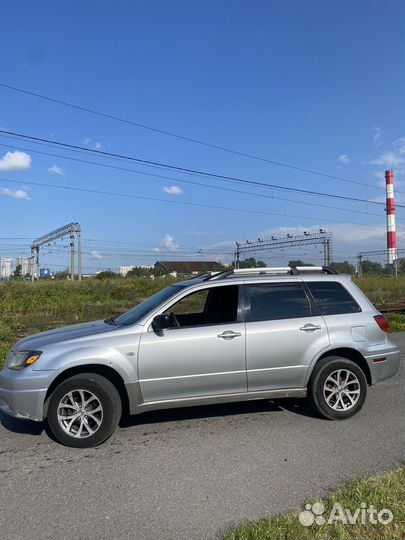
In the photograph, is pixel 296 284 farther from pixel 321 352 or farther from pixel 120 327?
pixel 120 327

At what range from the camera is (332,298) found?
6.02 metres

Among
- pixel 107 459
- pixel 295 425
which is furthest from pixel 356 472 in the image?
pixel 107 459

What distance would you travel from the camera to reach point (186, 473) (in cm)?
420

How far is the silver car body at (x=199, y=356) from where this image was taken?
4.92 meters

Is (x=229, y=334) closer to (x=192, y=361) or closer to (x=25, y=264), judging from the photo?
(x=192, y=361)

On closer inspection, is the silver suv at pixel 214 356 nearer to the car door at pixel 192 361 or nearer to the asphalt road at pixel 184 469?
the car door at pixel 192 361

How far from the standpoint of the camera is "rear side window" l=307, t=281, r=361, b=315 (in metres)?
5.93

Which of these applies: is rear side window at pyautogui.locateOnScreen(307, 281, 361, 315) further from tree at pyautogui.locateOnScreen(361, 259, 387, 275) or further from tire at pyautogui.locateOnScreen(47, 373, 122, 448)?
tree at pyautogui.locateOnScreen(361, 259, 387, 275)

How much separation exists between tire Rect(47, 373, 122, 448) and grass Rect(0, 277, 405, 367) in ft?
20.3

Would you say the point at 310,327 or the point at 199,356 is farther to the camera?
the point at 310,327

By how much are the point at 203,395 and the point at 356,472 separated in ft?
5.75

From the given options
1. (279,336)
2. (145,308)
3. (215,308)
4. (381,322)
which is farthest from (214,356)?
(381,322)

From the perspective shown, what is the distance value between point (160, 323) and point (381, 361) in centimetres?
272

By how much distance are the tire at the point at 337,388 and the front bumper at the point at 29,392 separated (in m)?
2.93
